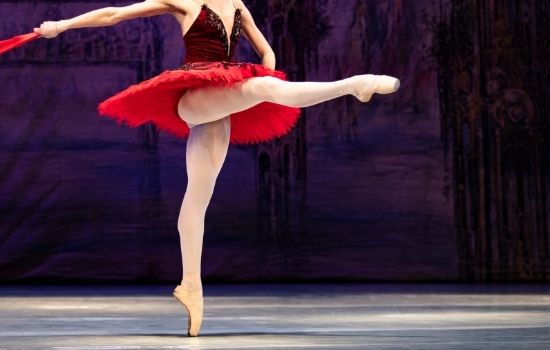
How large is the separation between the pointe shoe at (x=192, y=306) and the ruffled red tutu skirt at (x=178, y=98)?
0.58 m

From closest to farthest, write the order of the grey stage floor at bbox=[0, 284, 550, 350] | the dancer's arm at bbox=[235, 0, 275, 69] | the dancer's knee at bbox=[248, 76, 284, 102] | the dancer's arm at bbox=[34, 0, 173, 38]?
the grey stage floor at bbox=[0, 284, 550, 350]
the dancer's knee at bbox=[248, 76, 284, 102]
the dancer's arm at bbox=[34, 0, 173, 38]
the dancer's arm at bbox=[235, 0, 275, 69]

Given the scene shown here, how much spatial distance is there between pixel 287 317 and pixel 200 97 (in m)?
1.10

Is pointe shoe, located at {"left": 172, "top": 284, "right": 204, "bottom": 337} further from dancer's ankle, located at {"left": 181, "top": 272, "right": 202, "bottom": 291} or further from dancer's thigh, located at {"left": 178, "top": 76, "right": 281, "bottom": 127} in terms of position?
dancer's thigh, located at {"left": 178, "top": 76, "right": 281, "bottom": 127}

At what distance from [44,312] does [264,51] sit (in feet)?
5.05

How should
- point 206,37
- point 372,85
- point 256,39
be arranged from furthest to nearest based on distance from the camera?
1. point 256,39
2. point 206,37
3. point 372,85

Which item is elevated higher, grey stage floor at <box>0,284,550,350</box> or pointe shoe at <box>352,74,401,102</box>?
pointe shoe at <box>352,74,401,102</box>

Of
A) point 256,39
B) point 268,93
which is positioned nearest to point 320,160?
point 256,39

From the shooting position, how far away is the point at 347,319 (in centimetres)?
359

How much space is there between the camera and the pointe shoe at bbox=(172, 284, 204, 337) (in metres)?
3.04

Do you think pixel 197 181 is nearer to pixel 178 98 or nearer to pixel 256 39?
pixel 178 98

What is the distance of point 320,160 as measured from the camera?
6.07 m

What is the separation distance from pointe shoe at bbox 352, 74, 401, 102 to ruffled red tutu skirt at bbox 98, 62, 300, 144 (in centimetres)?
39

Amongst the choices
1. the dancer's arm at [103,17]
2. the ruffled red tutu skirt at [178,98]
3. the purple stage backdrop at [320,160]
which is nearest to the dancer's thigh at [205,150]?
the ruffled red tutu skirt at [178,98]

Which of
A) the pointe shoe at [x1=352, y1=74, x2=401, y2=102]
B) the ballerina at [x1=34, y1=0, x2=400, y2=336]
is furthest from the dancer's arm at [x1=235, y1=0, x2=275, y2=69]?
the pointe shoe at [x1=352, y1=74, x2=401, y2=102]
